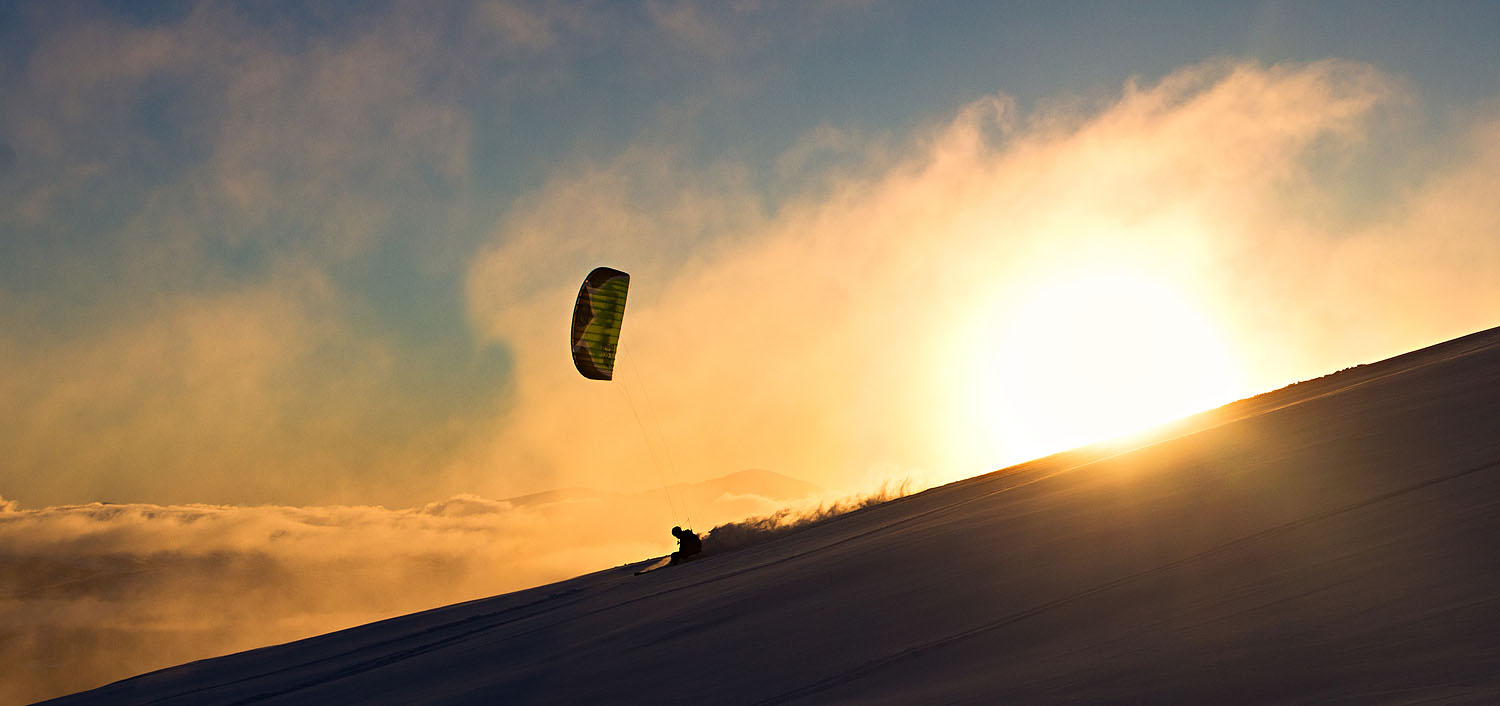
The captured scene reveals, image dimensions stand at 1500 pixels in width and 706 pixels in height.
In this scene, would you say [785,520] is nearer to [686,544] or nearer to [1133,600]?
[686,544]

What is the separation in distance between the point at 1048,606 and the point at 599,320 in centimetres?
2204

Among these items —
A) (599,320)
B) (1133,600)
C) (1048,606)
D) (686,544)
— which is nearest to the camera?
(1133,600)

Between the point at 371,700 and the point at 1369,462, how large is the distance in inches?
414

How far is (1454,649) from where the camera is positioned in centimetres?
374

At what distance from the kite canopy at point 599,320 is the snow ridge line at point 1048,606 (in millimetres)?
20752

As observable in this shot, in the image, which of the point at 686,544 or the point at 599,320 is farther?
the point at 599,320

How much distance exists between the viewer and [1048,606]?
6.41 meters

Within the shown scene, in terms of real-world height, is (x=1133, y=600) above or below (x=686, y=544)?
below

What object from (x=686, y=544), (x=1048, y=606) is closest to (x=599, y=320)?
(x=686, y=544)

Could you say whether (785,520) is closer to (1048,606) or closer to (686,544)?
(686,544)

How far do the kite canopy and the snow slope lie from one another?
12772 millimetres

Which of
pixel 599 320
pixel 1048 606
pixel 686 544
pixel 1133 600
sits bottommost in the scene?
pixel 1133 600

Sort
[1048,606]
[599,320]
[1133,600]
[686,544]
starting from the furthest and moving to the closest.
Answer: [599,320]
[686,544]
[1048,606]
[1133,600]

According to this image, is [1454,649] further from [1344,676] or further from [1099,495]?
[1099,495]
